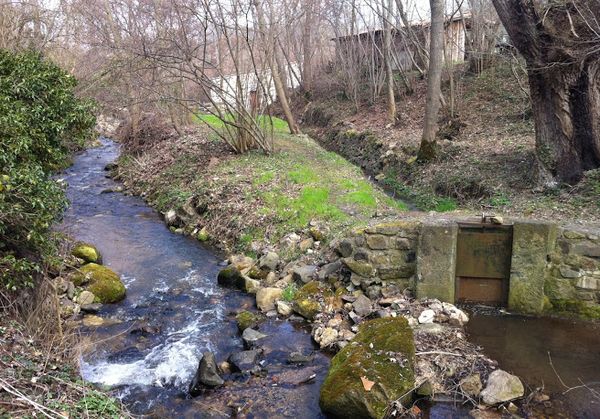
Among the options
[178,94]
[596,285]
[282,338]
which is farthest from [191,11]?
[596,285]

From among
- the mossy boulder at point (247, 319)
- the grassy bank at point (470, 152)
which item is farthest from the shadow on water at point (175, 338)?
the grassy bank at point (470, 152)

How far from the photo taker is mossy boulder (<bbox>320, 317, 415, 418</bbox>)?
221 inches

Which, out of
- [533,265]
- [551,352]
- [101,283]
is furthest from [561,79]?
[101,283]

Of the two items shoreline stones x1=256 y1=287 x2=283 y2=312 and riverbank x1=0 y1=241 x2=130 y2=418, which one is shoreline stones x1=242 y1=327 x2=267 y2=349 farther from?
riverbank x1=0 y1=241 x2=130 y2=418

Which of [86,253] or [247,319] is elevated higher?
[86,253]

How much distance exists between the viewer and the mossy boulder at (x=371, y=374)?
561 cm

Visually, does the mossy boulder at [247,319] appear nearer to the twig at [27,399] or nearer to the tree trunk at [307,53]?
the twig at [27,399]

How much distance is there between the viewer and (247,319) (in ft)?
26.6

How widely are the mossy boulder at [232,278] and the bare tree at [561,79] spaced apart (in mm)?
7480

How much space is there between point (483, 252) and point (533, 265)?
2.61ft

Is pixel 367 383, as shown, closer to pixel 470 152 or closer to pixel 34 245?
pixel 34 245

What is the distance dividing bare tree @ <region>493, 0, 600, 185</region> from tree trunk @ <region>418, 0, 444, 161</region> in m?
3.97

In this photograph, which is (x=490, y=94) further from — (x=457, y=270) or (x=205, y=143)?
(x=457, y=270)

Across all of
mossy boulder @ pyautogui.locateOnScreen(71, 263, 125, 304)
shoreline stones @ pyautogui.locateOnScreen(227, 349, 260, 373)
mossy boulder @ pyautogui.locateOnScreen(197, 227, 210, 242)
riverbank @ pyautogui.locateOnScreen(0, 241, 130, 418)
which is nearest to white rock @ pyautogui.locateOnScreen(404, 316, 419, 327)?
shoreline stones @ pyautogui.locateOnScreen(227, 349, 260, 373)
